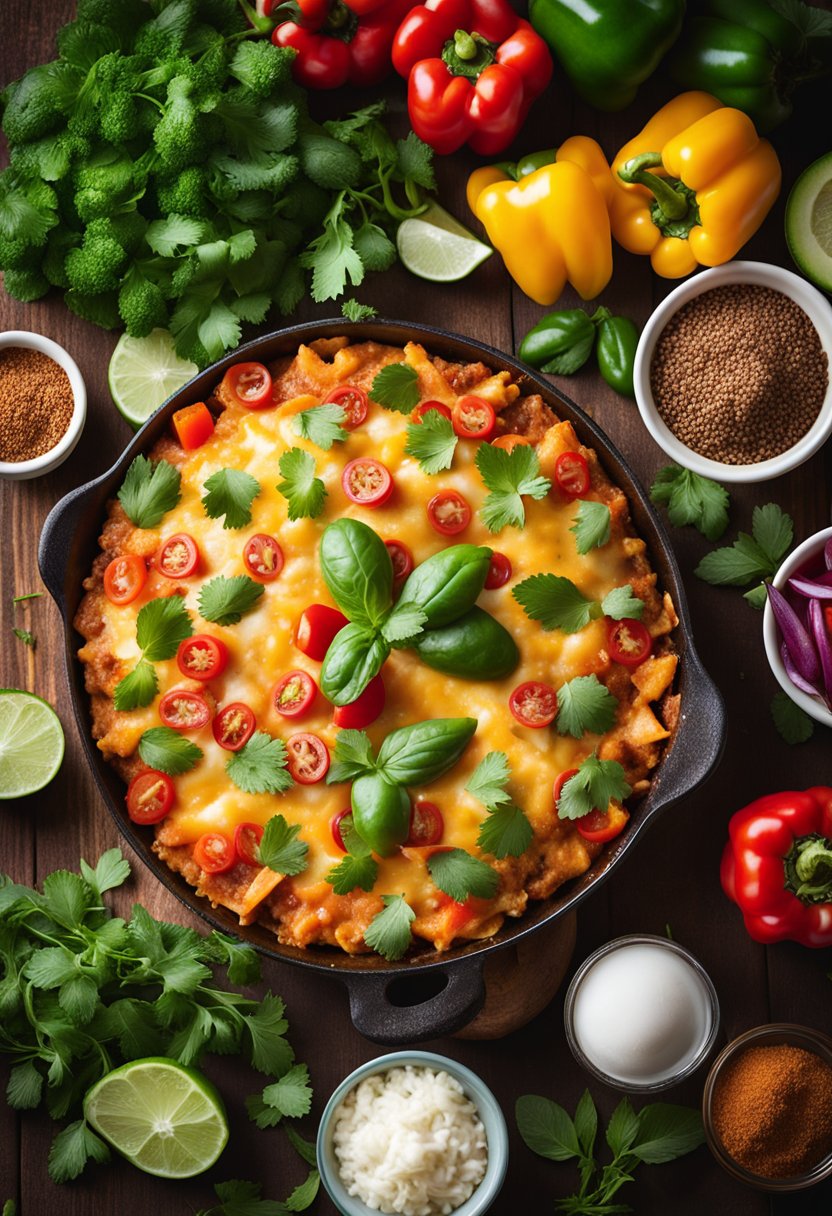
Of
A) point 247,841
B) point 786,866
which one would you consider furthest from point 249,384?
point 786,866

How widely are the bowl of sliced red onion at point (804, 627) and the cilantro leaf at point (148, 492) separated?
187cm

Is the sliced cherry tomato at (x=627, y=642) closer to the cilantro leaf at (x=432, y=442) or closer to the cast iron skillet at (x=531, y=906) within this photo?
the cast iron skillet at (x=531, y=906)

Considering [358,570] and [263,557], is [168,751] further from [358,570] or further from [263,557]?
[358,570]

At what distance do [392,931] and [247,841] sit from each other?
0.51 metres

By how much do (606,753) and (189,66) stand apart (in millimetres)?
2443

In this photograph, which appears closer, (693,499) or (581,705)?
(581,705)

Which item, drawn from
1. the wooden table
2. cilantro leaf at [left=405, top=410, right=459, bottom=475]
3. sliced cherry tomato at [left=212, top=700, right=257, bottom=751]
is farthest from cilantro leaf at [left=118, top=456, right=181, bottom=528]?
cilantro leaf at [left=405, top=410, right=459, bottom=475]

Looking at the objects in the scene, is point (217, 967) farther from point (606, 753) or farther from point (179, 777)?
point (606, 753)

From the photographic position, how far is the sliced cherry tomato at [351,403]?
3.60m

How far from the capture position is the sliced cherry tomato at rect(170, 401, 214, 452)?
3646 millimetres

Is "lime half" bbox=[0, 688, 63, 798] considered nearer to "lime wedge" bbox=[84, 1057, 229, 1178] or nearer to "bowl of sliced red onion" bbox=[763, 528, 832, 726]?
"lime wedge" bbox=[84, 1057, 229, 1178]

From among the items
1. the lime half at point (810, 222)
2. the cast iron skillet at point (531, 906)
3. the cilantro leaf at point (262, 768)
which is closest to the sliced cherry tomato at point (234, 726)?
the cilantro leaf at point (262, 768)

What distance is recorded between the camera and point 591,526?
347cm

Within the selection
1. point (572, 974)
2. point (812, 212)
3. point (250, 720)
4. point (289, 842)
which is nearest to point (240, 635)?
point (250, 720)
